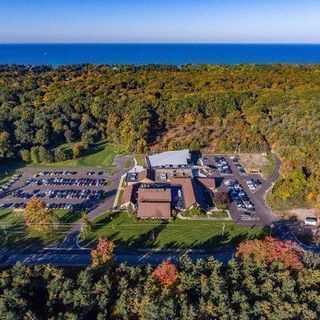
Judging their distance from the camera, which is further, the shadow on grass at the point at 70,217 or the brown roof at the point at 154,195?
the brown roof at the point at 154,195

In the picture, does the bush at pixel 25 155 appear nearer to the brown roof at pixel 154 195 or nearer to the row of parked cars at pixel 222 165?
the brown roof at pixel 154 195

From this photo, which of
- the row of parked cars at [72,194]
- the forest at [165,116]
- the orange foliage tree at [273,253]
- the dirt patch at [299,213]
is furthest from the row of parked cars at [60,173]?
the orange foliage tree at [273,253]

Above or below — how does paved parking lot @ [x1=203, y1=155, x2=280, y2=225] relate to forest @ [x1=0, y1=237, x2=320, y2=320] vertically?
below

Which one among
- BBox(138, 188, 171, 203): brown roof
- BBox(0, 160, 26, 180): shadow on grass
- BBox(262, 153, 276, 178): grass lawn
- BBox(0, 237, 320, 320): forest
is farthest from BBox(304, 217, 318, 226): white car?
BBox(0, 160, 26, 180): shadow on grass

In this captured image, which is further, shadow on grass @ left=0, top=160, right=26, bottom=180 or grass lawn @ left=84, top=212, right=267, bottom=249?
shadow on grass @ left=0, top=160, right=26, bottom=180

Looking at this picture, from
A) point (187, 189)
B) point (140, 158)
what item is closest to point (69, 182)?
point (140, 158)

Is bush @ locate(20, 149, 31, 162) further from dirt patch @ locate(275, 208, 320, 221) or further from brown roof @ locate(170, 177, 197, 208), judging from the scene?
dirt patch @ locate(275, 208, 320, 221)

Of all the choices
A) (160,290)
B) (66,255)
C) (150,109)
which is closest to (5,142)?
(150,109)

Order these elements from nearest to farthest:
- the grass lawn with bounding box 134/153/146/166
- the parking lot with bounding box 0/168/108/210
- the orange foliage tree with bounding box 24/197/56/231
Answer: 1. the orange foliage tree with bounding box 24/197/56/231
2. the parking lot with bounding box 0/168/108/210
3. the grass lawn with bounding box 134/153/146/166
